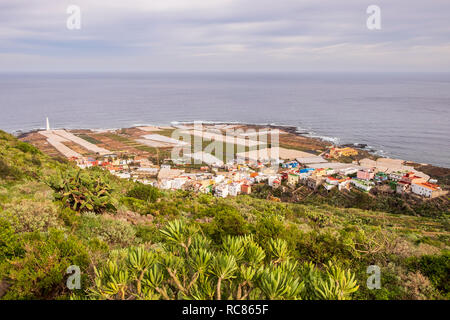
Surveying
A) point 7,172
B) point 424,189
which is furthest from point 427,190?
point 7,172

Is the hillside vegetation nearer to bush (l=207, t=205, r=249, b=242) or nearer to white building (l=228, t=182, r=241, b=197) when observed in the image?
bush (l=207, t=205, r=249, b=242)

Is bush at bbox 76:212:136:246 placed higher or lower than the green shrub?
lower

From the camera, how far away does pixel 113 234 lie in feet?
20.2

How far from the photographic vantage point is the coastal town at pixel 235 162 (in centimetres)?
2884

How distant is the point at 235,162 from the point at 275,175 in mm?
6789

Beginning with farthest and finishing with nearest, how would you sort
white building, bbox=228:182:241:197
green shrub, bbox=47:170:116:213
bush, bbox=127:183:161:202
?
white building, bbox=228:182:241:197, bush, bbox=127:183:161:202, green shrub, bbox=47:170:116:213

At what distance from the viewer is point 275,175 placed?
3253cm

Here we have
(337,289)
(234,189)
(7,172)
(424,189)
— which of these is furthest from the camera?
(234,189)

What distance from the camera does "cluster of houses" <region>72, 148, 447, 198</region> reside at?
2788 cm

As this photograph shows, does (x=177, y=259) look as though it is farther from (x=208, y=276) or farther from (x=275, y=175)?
(x=275, y=175)

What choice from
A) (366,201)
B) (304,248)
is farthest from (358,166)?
(304,248)

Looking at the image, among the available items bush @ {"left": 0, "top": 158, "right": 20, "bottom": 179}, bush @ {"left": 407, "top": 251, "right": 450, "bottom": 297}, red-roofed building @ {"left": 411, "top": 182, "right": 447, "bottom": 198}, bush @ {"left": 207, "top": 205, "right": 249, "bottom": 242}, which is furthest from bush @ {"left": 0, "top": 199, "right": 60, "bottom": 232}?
red-roofed building @ {"left": 411, "top": 182, "right": 447, "bottom": 198}

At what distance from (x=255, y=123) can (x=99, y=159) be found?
32983 millimetres
